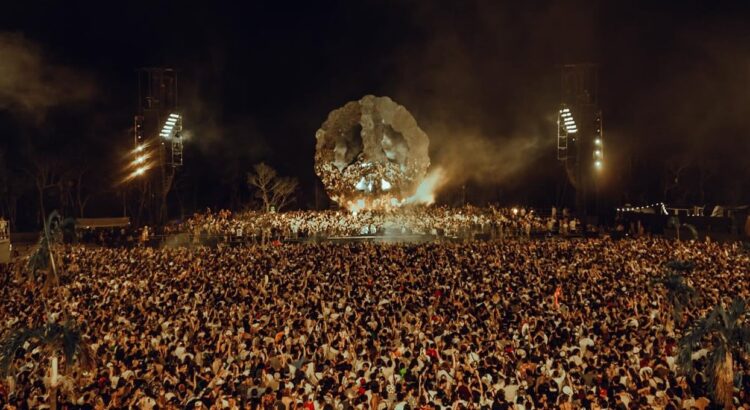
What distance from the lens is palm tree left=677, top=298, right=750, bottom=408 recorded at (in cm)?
783

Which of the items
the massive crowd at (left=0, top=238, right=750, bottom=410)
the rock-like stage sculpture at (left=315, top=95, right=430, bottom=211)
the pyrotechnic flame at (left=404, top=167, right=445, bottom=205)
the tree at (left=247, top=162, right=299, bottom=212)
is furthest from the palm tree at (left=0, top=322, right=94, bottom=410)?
the pyrotechnic flame at (left=404, top=167, right=445, bottom=205)

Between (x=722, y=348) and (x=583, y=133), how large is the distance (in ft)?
83.9

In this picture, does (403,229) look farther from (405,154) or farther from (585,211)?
(405,154)

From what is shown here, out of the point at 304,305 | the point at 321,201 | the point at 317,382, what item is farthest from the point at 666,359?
the point at 321,201

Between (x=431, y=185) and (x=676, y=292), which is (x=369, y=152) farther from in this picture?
(x=676, y=292)

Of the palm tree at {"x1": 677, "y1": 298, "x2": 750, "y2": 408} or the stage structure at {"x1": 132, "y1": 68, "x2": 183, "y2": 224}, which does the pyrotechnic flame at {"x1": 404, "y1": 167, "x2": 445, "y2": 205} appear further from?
the palm tree at {"x1": 677, "y1": 298, "x2": 750, "y2": 408}

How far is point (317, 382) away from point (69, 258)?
46.8 feet

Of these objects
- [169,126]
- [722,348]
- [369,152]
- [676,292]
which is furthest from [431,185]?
[722,348]

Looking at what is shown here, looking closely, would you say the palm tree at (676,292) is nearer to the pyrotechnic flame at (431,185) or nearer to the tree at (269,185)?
the tree at (269,185)

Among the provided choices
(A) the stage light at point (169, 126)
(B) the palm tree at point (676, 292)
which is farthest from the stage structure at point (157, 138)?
(B) the palm tree at point (676, 292)

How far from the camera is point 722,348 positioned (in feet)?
25.9

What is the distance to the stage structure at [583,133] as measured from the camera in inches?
1244

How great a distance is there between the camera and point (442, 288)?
47.6 feet

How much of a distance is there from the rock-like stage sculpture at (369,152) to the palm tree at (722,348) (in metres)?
42.2
